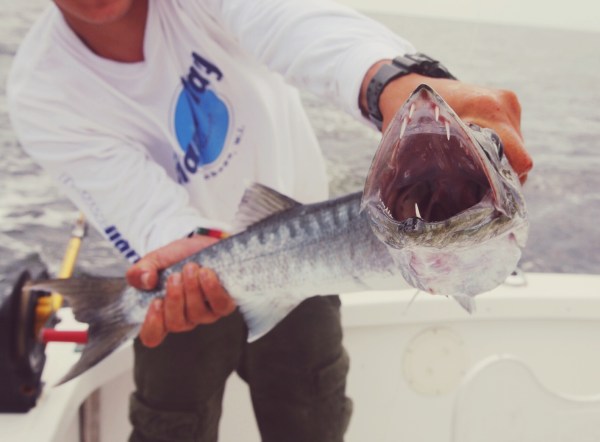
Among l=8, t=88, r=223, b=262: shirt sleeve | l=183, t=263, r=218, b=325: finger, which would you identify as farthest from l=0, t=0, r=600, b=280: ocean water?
l=183, t=263, r=218, b=325: finger

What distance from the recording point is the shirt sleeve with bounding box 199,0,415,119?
139 centimetres

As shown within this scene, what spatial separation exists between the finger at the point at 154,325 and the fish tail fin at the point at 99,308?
0.04m

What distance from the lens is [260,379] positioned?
5.97 ft

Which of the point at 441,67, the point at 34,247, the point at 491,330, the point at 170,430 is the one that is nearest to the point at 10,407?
the point at 170,430

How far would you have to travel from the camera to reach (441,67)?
1.30m

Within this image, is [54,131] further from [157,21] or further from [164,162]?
[157,21]

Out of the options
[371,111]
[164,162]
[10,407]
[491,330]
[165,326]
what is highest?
[371,111]

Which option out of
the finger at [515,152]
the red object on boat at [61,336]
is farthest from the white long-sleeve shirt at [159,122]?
the finger at [515,152]

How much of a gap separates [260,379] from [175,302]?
0.45 m

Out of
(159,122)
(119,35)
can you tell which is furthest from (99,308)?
(119,35)

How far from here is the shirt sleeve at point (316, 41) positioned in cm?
139

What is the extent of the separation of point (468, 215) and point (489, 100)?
39 centimetres

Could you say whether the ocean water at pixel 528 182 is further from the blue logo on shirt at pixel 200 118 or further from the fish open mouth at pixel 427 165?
the fish open mouth at pixel 427 165

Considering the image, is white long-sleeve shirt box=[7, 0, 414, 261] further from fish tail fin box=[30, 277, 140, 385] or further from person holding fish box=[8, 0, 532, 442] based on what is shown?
fish tail fin box=[30, 277, 140, 385]
